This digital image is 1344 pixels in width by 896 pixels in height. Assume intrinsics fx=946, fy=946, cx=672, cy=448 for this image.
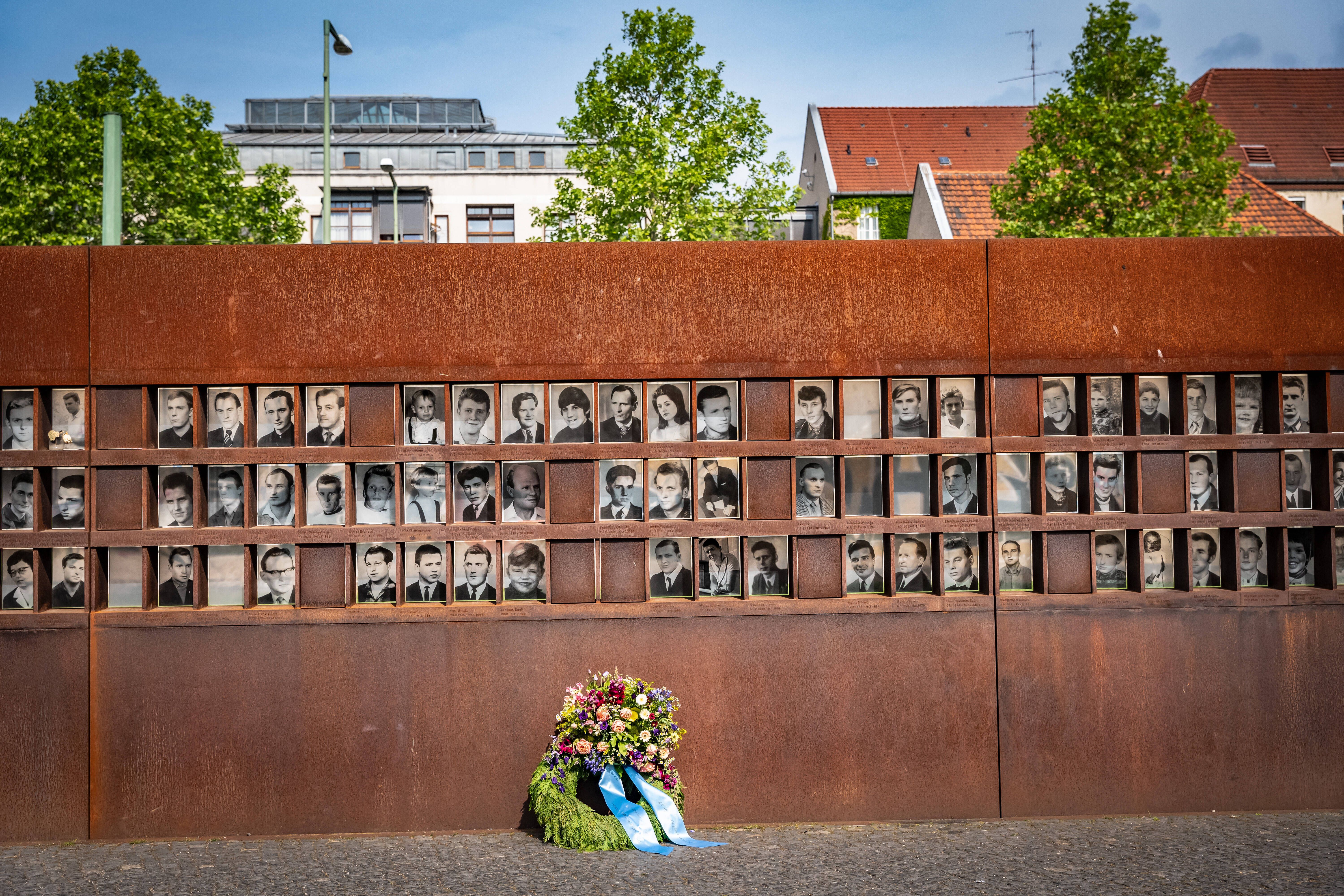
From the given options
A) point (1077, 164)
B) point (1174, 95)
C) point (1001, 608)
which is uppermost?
point (1174, 95)

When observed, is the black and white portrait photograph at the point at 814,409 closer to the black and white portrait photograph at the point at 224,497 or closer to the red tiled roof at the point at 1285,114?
the black and white portrait photograph at the point at 224,497

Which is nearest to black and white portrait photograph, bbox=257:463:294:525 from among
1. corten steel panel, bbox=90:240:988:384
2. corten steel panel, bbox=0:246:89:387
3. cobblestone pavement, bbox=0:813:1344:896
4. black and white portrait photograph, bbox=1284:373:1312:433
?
corten steel panel, bbox=90:240:988:384

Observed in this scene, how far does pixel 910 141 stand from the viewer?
46.3 meters

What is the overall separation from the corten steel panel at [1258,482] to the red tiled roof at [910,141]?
40169mm

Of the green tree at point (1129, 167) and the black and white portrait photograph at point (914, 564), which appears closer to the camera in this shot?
the black and white portrait photograph at point (914, 564)

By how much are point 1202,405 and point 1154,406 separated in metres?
0.28

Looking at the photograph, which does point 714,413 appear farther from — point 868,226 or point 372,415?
point 868,226

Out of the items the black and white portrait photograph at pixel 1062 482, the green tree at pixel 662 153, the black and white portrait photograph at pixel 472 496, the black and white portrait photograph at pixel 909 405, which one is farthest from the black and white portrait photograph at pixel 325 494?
the green tree at pixel 662 153

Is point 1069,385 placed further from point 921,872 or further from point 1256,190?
point 1256,190

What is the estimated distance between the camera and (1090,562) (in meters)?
5.16

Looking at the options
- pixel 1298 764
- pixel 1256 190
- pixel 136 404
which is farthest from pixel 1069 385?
pixel 1256 190

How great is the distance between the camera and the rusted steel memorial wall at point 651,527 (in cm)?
497

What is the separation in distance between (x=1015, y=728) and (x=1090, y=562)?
3.24 feet

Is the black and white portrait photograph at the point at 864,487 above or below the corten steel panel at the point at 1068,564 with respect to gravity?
above
